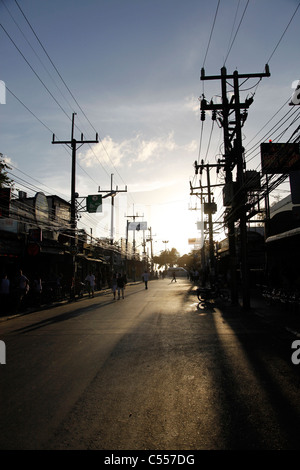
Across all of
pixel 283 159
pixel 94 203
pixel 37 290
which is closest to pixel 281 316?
pixel 283 159

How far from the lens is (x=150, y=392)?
14.9 feet

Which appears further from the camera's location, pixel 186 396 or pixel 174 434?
pixel 186 396

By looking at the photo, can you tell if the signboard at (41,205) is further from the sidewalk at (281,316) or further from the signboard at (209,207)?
the sidewalk at (281,316)

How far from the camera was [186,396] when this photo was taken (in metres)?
4.37

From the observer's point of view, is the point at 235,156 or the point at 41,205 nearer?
the point at 235,156

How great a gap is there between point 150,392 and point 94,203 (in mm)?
20348

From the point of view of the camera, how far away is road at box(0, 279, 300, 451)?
326 centimetres

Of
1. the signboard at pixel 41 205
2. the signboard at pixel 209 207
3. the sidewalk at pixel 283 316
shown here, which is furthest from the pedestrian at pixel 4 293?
the signboard at pixel 209 207

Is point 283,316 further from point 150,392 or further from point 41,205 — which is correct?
point 41,205

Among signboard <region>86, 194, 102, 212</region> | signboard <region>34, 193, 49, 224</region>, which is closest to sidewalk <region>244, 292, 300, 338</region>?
signboard <region>86, 194, 102, 212</region>

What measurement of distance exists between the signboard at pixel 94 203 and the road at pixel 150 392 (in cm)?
1567

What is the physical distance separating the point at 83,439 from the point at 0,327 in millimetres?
9196
